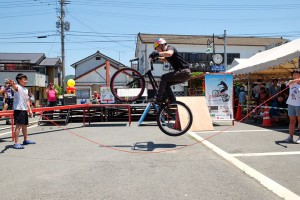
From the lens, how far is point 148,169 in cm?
526

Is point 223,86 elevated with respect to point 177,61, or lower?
lower

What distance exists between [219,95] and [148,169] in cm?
738

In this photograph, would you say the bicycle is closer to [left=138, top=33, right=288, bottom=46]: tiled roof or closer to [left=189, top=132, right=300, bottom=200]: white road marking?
[left=189, top=132, right=300, bottom=200]: white road marking

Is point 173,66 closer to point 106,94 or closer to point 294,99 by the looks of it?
point 294,99

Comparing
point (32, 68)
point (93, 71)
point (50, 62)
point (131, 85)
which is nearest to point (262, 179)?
point (131, 85)

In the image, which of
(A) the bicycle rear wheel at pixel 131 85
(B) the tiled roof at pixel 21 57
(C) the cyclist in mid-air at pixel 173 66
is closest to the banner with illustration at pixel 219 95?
(A) the bicycle rear wheel at pixel 131 85

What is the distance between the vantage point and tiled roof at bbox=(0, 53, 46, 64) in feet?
131

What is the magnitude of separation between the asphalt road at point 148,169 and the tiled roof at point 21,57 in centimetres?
3486

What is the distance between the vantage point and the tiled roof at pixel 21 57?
1570 inches

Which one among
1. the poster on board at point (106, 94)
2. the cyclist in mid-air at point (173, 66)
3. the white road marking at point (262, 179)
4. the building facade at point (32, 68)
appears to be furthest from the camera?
the building facade at point (32, 68)

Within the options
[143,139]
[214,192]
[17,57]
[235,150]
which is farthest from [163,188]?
[17,57]

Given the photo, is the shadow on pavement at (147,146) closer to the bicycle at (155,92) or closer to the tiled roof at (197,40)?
the bicycle at (155,92)

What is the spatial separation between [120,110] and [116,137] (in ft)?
19.2

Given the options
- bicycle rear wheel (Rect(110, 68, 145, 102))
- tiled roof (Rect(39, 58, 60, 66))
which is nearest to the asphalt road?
bicycle rear wheel (Rect(110, 68, 145, 102))
